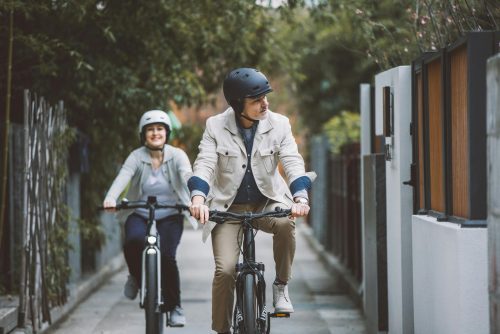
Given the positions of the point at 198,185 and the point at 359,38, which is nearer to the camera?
the point at 198,185

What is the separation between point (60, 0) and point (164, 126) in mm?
2954

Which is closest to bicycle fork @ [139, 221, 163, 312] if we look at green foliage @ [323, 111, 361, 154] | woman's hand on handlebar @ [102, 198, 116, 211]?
woman's hand on handlebar @ [102, 198, 116, 211]

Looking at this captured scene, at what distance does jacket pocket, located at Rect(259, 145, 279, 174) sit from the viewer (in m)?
6.84

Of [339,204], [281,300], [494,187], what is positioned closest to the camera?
[494,187]

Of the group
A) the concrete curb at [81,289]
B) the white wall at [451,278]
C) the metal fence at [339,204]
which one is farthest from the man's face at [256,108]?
the metal fence at [339,204]

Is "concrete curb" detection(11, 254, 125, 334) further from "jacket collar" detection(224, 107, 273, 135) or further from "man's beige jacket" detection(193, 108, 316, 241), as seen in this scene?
"jacket collar" detection(224, 107, 273, 135)

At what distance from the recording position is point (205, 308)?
37.7ft

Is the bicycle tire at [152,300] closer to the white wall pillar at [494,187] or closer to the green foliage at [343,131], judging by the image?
the white wall pillar at [494,187]

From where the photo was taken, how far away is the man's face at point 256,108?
6675 mm

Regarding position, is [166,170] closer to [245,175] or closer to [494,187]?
[245,175]

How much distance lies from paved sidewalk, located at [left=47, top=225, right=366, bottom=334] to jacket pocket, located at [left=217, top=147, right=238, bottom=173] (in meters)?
3.21

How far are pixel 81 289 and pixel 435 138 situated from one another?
6.07 m

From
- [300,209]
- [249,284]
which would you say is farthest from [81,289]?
[300,209]

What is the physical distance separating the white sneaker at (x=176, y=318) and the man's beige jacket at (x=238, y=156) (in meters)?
1.97
